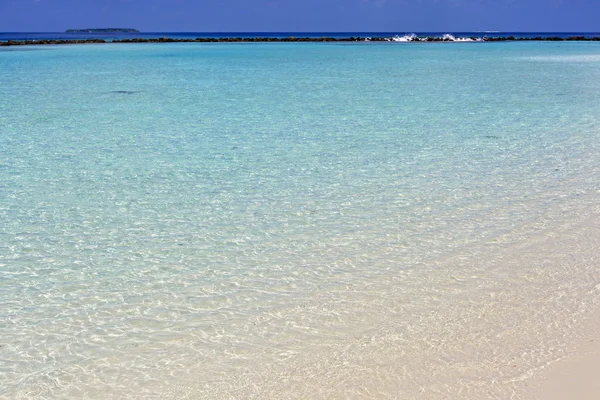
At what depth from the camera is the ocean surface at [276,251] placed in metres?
3.59

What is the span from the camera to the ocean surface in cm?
359

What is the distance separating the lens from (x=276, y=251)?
17.3 feet

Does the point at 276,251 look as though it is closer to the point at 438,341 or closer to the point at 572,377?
the point at 438,341

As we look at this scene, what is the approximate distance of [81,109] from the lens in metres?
14.0

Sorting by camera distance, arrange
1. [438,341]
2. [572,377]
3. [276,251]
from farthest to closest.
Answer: [276,251] → [438,341] → [572,377]

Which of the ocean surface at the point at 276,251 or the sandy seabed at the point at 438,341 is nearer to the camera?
the sandy seabed at the point at 438,341

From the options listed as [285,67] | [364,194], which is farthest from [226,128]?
[285,67]

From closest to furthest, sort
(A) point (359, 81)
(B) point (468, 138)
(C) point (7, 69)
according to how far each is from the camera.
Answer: (B) point (468, 138)
(A) point (359, 81)
(C) point (7, 69)

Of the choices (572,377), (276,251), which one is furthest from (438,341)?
(276,251)

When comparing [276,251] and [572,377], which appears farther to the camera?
[276,251]

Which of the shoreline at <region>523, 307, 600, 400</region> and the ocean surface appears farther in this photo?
the ocean surface

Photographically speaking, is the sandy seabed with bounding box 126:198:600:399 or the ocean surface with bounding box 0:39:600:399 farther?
the ocean surface with bounding box 0:39:600:399

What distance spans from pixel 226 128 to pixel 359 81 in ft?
33.8

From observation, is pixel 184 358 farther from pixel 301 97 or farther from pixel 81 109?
pixel 301 97
